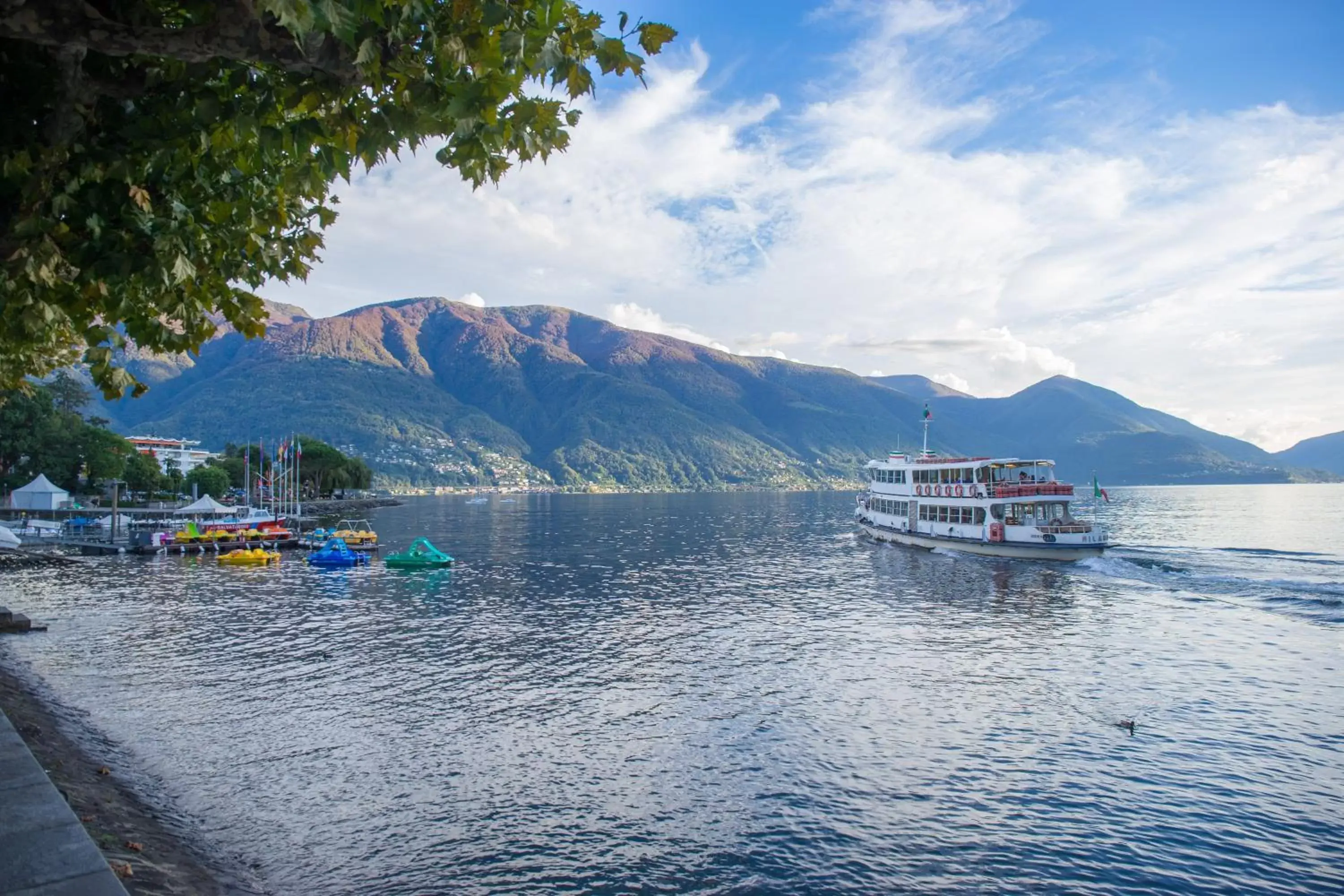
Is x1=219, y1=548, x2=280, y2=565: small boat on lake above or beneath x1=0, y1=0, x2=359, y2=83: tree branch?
beneath

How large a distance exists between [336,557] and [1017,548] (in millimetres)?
57035

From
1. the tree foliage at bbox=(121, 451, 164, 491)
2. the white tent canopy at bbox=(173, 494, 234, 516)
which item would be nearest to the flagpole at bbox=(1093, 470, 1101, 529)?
the white tent canopy at bbox=(173, 494, 234, 516)

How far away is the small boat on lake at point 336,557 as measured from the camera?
61938 millimetres

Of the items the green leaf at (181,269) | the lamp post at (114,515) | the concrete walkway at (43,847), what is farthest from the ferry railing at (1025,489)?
the lamp post at (114,515)

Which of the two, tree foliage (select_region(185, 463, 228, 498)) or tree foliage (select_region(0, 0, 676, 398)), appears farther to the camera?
tree foliage (select_region(185, 463, 228, 498))

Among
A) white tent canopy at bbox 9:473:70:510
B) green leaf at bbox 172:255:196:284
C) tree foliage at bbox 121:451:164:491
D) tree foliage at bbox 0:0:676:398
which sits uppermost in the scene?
tree foliage at bbox 0:0:676:398

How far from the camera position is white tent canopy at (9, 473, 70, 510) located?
8825cm

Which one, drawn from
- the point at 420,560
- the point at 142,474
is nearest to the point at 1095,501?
the point at 420,560

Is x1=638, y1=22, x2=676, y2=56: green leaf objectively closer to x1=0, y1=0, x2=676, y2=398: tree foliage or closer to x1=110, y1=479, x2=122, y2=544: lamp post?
x1=0, y1=0, x2=676, y2=398: tree foliage

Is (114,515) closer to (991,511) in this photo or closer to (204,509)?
(204,509)

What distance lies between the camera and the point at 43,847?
850 cm

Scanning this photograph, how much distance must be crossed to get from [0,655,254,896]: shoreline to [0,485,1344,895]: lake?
1.81 feet

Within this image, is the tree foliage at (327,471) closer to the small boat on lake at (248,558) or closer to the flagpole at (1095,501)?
the small boat on lake at (248,558)

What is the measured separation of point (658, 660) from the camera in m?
28.8
